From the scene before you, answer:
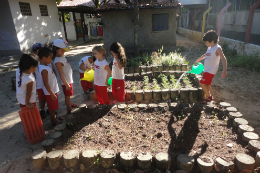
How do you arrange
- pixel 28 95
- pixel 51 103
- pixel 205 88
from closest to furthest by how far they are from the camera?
1. pixel 28 95
2. pixel 51 103
3. pixel 205 88

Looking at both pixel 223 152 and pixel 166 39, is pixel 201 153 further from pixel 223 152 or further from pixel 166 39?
pixel 166 39

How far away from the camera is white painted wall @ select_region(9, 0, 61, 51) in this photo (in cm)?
994

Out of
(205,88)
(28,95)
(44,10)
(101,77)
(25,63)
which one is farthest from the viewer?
(44,10)

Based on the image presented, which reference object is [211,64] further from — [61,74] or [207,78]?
[61,74]

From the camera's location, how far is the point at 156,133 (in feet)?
8.88

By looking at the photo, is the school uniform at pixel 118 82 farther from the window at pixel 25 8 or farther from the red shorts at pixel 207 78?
the window at pixel 25 8

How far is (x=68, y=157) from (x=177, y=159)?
1396 millimetres

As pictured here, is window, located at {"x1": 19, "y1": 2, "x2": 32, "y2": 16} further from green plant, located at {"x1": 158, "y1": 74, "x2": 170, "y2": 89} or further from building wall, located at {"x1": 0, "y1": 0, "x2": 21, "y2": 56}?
green plant, located at {"x1": 158, "y1": 74, "x2": 170, "y2": 89}

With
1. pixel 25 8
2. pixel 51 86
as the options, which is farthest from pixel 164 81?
pixel 25 8

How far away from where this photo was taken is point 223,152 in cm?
225

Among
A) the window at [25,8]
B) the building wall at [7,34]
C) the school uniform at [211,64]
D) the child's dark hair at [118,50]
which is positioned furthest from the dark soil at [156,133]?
the window at [25,8]

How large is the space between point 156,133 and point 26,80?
84.9 inches

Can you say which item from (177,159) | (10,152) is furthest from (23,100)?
A: (177,159)

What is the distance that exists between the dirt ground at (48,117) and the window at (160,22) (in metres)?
4.91
